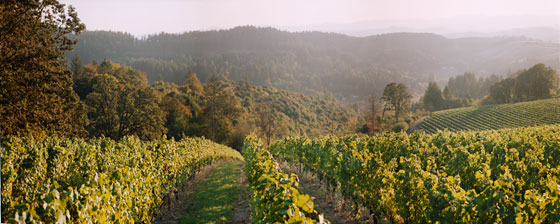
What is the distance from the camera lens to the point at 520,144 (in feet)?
46.8

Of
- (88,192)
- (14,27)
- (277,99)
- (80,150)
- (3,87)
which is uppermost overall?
(14,27)

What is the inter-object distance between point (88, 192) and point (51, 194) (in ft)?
3.06

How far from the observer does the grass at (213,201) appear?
11094 mm

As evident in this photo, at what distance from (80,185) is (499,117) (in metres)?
61.6

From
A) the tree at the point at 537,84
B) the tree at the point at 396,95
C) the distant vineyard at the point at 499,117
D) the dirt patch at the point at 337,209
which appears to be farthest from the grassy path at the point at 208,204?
the tree at the point at 537,84

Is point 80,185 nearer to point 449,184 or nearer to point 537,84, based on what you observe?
point 449,184

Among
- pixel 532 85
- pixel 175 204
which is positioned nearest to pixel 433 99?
pixel 532 85

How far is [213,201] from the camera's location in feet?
44.3

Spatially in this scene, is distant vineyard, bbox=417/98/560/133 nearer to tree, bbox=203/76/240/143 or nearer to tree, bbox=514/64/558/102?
tree, bbox=514/64/558/102

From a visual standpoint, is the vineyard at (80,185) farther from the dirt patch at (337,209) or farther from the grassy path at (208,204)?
the dirt patch at (337,209)

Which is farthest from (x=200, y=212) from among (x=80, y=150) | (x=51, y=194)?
(x=51, y=194)

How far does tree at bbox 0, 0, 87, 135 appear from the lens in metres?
16.0

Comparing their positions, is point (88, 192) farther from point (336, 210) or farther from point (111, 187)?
point (336, 210)

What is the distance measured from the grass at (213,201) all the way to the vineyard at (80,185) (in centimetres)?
136
